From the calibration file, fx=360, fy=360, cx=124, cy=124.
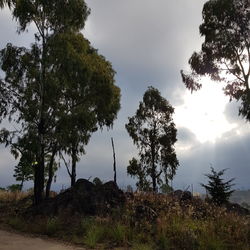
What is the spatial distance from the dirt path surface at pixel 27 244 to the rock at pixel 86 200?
10.5 feet

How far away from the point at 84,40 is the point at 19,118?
19.7ft

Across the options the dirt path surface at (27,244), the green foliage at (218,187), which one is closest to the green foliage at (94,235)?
the dirt path surface at (27,244)

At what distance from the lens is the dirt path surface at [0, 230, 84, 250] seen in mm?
9523

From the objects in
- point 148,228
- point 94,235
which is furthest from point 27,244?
point 148,228

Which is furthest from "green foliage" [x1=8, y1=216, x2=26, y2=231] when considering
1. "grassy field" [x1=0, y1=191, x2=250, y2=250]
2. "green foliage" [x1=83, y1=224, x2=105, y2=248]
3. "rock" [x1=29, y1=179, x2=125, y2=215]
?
"green foliage" [x1=83, y1=224, x2=105, y2=248]

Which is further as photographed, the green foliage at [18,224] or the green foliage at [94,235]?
the green foliage at [18,224]

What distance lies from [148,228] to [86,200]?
15.4 feet

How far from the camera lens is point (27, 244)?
10117 mm

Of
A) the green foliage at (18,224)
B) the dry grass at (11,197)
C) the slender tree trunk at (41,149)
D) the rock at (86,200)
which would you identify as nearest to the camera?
the green foliage at (18,224)

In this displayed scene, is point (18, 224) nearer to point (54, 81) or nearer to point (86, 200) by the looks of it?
point (86, 200)

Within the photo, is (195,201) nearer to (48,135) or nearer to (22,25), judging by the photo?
(48,135)

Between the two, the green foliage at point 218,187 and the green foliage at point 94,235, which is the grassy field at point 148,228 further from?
the green foliage at point 218,187

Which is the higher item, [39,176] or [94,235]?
[39,176]

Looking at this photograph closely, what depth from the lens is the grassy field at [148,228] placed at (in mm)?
9328
